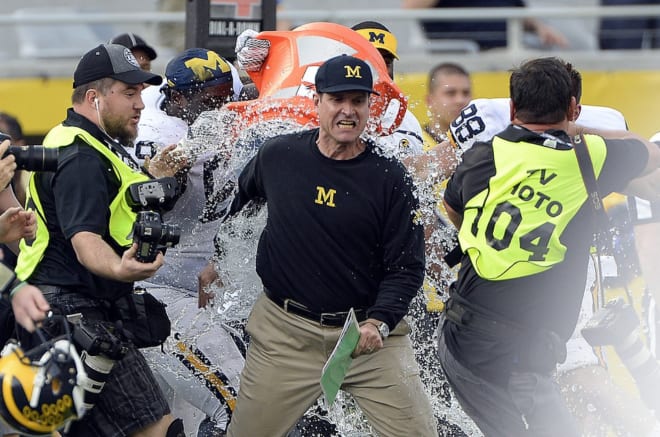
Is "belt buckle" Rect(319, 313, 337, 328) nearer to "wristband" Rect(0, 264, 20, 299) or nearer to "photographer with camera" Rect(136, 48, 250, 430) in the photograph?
"photographer with camera" Rect(136, 48, 250, 430)

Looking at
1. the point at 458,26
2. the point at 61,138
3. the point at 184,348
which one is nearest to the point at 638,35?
the point at 458,26

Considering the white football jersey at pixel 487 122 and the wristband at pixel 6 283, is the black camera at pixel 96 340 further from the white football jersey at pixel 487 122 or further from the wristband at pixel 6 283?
the white football jersey at pixel 487 122

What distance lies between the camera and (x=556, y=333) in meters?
6.10

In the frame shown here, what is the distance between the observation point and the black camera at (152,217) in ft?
19.6

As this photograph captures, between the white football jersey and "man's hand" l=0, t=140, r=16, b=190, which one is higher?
the white football jersey

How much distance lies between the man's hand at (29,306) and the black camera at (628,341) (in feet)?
8.82

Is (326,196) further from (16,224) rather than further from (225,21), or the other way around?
(225,21)

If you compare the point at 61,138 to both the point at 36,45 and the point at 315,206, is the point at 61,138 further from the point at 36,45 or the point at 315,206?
the point at 36,45

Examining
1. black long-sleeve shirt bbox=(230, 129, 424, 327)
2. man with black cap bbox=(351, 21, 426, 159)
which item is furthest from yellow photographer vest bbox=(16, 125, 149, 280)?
man with black cap bbox=(351, 21, 426, 159)

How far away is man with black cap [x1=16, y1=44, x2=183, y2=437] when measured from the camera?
613 centimetres

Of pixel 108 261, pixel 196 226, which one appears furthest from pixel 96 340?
pixel 196 226

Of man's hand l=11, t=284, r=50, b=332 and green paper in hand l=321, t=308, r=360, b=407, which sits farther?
green paper in hand l=321, t=308, r=360, b=407

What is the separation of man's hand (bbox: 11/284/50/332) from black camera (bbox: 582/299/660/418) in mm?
2687

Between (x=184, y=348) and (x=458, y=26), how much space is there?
17.9 feet
